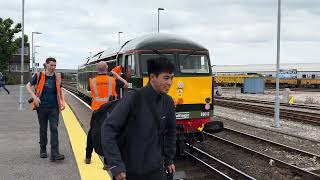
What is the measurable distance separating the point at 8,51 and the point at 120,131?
5044 centimetres

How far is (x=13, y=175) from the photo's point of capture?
649 cm

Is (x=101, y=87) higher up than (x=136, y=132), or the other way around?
(x=101, y=87)

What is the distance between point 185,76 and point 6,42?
45.1 metres

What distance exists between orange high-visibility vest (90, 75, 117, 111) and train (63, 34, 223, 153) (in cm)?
267

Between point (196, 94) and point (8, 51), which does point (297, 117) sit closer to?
point (196, 94)

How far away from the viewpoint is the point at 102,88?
704 cm

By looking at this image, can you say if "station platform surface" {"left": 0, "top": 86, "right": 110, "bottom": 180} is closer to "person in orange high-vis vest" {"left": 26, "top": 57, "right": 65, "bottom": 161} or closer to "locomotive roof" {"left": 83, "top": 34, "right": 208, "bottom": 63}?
"person in orange high-vis vest" {"left": 26, "top": 57, "right": 65, "bottom": 161}

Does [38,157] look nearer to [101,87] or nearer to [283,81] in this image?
[101,87]

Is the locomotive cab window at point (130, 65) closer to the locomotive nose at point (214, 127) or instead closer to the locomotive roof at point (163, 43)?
the locomotive roof at point (163, 43)

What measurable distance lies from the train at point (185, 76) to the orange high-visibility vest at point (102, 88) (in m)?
2.67

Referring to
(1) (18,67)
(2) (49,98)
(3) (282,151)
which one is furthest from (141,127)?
(1) (18,67)

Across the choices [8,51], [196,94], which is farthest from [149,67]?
[8,51]

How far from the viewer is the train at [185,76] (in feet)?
31.8

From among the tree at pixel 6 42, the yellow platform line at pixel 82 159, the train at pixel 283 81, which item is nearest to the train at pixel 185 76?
the yellow platform line at pixel 82 159
